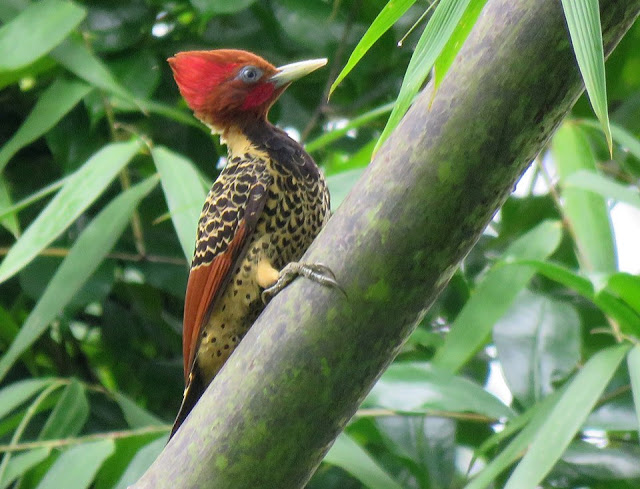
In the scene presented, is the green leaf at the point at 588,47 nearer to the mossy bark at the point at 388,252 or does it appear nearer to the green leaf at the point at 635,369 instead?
the mossy bark at the point at 388,252

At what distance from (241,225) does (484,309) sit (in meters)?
0.67

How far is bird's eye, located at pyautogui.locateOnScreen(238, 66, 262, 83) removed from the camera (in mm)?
2348

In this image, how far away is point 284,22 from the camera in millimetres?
2910

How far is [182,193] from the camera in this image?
237 cm

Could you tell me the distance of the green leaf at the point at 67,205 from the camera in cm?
216

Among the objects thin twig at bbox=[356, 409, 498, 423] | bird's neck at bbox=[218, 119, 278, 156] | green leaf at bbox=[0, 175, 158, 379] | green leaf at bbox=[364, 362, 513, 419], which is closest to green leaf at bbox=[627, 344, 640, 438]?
green leaf at bbox=[364, 362, 513, 419]

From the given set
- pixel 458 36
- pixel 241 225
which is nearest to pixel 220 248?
pixel 241 225

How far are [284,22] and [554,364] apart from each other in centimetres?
132

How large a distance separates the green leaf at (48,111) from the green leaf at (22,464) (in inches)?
31.2

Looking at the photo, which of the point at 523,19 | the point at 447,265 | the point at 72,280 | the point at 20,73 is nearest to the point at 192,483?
the point at 447,265

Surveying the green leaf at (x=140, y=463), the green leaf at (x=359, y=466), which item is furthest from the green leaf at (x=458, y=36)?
the green leaf at (x=140, y=463)

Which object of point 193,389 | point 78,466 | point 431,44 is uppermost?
point 431,44

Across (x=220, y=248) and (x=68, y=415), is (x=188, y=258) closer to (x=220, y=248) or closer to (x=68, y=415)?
(x=220, y=248)

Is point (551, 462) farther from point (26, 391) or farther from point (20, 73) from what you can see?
point (20, 73)
